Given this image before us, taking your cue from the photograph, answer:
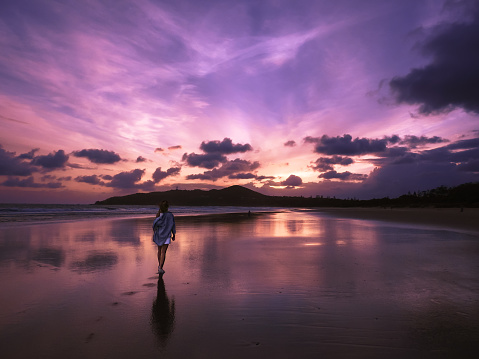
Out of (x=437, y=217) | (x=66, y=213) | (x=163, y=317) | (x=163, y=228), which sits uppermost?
(x=163, y=228)

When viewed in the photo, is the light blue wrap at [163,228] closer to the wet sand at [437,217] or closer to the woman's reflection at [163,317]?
the woman's reflection at [163,317]

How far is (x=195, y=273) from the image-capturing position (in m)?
9.30

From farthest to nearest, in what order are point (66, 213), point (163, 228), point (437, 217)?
point (66, 213) → point (437, 217) → point (163, 228)

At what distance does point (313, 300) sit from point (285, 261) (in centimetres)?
454

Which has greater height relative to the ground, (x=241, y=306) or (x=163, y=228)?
(x=163, y=228)

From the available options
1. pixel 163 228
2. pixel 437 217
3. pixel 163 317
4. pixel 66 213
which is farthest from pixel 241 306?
pixel 66 213

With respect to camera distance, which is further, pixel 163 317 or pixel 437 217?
pixel 437 217

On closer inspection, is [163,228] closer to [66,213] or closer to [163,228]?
[163,228]

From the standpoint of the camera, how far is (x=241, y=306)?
20.7 ft

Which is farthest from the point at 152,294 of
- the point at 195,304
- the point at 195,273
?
the point at 195,273

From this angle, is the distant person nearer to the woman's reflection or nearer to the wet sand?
the woman's reflection

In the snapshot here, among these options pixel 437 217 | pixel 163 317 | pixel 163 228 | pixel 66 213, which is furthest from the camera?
pixel 66 213

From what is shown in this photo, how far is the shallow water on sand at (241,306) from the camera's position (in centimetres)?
451

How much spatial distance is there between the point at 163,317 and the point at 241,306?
1.58 meters
